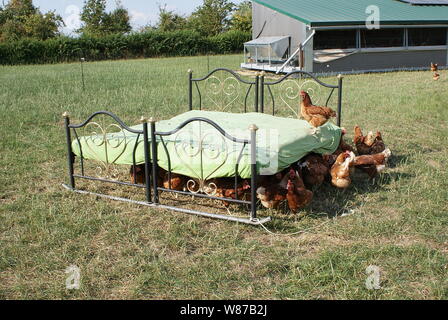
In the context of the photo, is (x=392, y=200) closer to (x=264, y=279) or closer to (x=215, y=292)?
(x=264, y=279)

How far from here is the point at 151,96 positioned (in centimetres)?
1220

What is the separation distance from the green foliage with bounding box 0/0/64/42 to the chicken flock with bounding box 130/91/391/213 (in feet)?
121

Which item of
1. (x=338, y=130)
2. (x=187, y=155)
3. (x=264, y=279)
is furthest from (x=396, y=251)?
(x=338, y=130)

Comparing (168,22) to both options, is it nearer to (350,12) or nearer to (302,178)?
(350,12)

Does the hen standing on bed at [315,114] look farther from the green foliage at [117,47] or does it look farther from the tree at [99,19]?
the tree at [99,19]

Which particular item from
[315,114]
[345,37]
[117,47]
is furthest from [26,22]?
[315,114]

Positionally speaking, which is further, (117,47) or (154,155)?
(117,47)

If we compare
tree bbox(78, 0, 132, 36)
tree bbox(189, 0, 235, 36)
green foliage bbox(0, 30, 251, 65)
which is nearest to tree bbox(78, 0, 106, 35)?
tree bbox(78, 0, 132, 36)

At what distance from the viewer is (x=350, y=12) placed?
18.6 meters

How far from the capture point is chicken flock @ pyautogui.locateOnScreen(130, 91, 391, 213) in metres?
4.58

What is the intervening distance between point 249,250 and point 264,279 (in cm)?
44

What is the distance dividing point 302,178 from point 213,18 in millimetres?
48895

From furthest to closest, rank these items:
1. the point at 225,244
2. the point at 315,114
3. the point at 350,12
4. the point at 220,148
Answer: the point at 350,12 → the point at 315,114 → the point at 220,148 → the point at 225,244

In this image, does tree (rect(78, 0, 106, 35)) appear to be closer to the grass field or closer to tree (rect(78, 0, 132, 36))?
tree (rect(78, 0, 132, 36))
